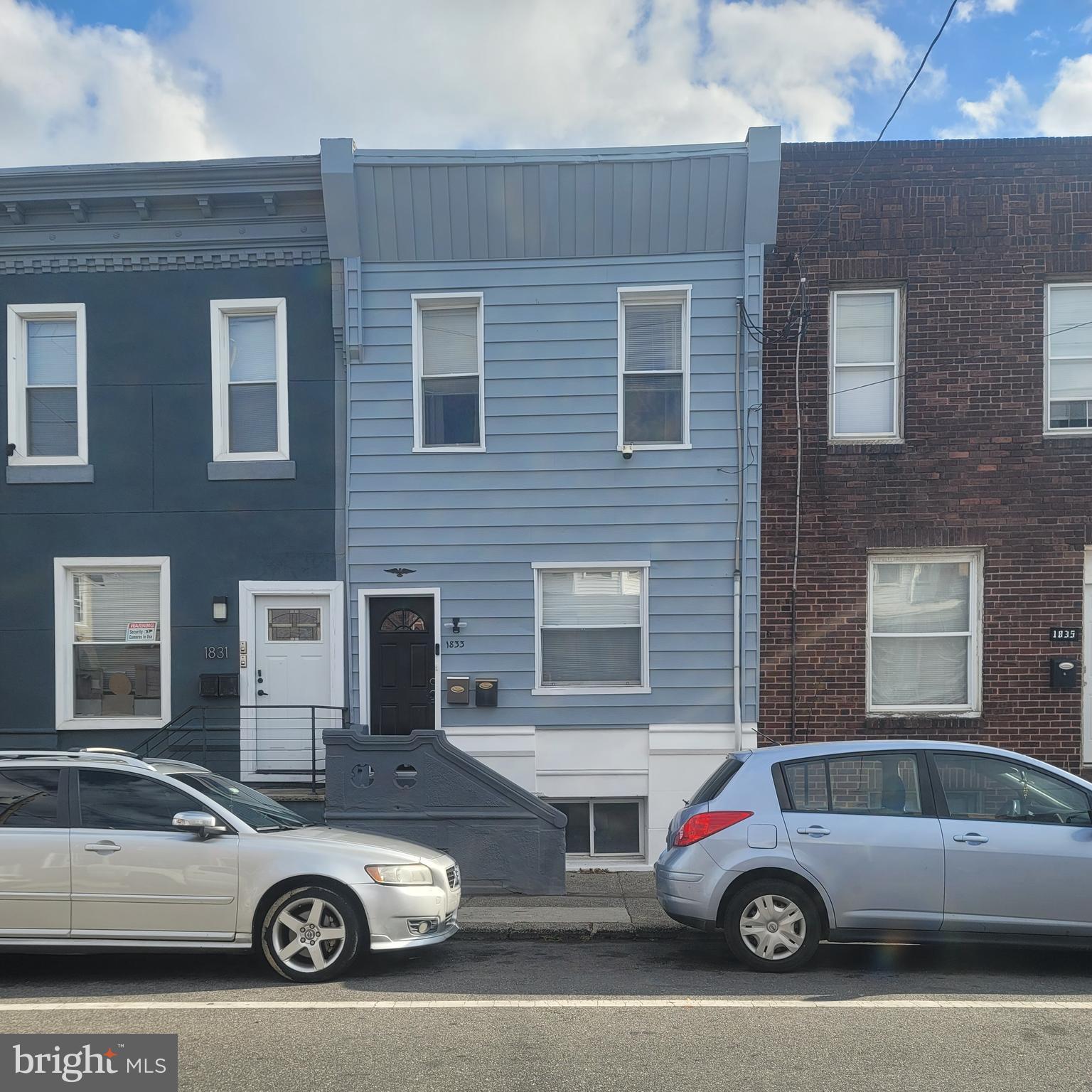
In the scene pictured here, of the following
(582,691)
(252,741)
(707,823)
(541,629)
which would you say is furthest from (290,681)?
(707,823)

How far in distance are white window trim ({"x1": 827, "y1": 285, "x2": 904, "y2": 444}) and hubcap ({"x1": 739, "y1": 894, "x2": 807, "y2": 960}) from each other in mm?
5943

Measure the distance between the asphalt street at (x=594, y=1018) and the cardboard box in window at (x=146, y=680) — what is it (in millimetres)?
4624

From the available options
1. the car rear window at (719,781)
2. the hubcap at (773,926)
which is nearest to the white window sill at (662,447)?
the car rear window at (719,781)

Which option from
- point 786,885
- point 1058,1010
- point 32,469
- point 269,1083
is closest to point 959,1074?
point 1058,1010

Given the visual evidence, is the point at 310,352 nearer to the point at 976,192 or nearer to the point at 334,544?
the point at 334,544

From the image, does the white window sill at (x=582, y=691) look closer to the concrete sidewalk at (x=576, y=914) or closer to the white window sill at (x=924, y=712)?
the concrete sidewalk at (x=576, y=914)

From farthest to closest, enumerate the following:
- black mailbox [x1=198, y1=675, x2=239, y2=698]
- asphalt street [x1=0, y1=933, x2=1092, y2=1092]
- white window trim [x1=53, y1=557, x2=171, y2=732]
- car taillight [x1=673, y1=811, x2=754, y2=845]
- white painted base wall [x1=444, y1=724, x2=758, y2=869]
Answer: white window trim [x1=53, y1=557, x2=171, y2=732] < black mailbox [x1=198, y1=675, x2=239, y2=698] < white painted base wall [x1=444, y1=724, x2=758, y2=869] < car taillight [x1=673, y1=811, x2=754, y2=845] < asphalt street [x1=0, y1=933, x2=1092, y2=1092]

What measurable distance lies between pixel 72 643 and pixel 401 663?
368cm

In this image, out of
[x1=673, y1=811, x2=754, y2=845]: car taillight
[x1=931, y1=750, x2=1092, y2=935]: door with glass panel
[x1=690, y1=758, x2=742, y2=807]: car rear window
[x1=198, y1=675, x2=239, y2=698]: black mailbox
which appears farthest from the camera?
[x1=198, y1=675, x2=239, y2=698]: black mailbox

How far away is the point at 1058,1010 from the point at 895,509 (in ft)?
20.4

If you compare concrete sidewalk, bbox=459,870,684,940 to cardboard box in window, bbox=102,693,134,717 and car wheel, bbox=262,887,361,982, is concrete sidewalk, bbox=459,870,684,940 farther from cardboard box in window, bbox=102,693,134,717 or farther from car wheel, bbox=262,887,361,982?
cardboard box in window, bbox=102,693,134,717

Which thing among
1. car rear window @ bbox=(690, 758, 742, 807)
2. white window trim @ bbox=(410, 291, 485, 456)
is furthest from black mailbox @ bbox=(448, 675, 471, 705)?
car rear window @ bbox=(690, 758, 742, 807)

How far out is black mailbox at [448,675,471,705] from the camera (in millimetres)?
11531

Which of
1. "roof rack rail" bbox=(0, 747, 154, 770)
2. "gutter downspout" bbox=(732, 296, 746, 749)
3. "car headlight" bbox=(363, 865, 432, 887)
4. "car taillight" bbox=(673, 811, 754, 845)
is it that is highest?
"gutter downspout" bbox=(732, 296, 746, 749)
